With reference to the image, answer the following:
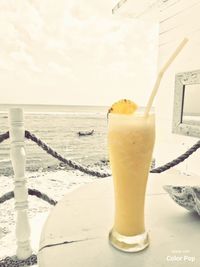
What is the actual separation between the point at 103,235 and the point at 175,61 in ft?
8.53

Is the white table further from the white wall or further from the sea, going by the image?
the sea

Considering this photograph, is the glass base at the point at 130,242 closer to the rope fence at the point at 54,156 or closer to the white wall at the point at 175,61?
the rope fence at the point at 54,156

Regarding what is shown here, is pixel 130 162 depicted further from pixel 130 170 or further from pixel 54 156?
pixel 54 156

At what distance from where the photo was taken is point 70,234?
0.61 meters

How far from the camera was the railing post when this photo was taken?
146 cm

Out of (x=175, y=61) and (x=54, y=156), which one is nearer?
(x=54, y=156)

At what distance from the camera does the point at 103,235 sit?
60 centimetres

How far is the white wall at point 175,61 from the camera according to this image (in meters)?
2.57

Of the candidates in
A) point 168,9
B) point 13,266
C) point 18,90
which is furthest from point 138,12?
point 18,90

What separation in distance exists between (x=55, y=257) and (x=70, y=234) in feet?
0.30

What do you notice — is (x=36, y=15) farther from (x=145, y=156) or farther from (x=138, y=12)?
(x=145, y=156)

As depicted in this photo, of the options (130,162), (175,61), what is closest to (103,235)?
(130,162)

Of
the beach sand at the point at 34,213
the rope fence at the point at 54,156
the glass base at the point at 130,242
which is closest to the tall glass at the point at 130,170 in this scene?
the glass base at the point at 130,242

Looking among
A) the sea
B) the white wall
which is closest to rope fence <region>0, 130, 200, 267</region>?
the white wall
